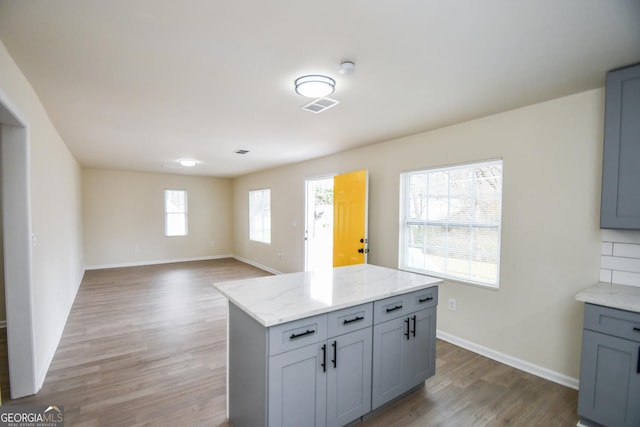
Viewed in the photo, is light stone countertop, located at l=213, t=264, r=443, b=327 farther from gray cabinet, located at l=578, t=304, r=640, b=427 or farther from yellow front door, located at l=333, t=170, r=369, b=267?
yellow front door, located at l=333, t=170, r=369, b=267

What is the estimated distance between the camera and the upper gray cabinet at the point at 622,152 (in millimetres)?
1970

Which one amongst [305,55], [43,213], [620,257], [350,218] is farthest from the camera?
[350,218]

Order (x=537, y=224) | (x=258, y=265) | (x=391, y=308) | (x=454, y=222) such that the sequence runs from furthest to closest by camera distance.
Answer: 1. (x=258, y=265)
2. (x=454, y=222)
3. (x=537, y=224)
4. (x=391, y=308)

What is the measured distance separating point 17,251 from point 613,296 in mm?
4146

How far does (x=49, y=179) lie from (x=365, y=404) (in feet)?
12.1

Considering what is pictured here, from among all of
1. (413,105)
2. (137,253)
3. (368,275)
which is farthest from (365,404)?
(137,253)

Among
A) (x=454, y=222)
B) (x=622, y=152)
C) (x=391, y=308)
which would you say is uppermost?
(x=622, y=152)

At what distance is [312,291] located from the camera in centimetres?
201

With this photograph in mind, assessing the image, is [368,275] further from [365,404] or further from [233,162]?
[233,162]

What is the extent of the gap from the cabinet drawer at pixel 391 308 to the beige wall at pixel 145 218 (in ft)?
23.7

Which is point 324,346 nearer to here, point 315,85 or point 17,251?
point 315,85

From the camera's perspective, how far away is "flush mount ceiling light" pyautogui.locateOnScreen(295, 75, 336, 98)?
2.11m

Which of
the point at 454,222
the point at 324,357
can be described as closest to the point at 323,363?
the point at 324,357

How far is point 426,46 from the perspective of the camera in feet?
5.70
